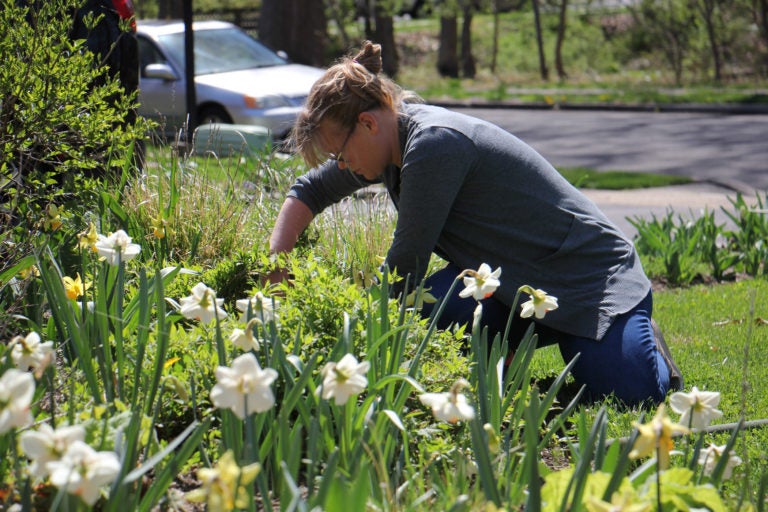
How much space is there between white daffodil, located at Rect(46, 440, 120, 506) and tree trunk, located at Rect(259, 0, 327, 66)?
1391cm

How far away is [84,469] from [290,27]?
1410 centimetres

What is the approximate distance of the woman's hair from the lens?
284 cm

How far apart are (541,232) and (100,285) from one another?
1.43 m

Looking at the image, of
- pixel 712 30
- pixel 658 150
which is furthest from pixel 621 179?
pixel 712 30

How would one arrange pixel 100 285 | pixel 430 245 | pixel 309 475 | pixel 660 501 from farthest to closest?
pixel 430 245 < pixel 100 285 < pixel 309 475 < pixel 660 501

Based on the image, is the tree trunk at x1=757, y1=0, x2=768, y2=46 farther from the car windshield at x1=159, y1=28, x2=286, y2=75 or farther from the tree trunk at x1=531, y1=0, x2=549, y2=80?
the car windshield at x1=159, y1=28, x2=286, y2=75

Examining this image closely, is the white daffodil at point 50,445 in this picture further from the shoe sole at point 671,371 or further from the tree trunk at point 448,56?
the tree trunk at point 448,56

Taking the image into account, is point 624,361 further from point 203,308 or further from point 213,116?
point 213,116

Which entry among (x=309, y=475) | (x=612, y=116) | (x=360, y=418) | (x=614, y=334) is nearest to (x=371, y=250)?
(x=614, y=334)

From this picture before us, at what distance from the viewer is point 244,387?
1.49m

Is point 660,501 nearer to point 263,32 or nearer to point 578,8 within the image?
point 263,32

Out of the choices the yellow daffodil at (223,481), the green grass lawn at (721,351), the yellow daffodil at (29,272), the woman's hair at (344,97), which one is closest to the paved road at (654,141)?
the green grass lawn at (721,351)

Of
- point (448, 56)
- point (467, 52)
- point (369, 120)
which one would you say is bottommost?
point (448, 56)

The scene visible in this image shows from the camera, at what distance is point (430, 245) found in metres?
2.91
